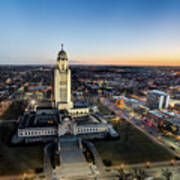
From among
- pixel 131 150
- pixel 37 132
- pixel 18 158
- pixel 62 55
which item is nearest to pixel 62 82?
pixel 62 55

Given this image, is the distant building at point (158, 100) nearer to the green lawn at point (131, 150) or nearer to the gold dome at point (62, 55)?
the green lawn at point (131, 150)

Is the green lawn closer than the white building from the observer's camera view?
Yes

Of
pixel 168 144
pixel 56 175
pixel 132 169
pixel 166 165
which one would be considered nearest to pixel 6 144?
pixel 56 175

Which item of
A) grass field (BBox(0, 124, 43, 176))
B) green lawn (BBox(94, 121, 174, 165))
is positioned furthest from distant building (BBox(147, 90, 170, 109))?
grass field (BBox(0, 124, 43, 176))

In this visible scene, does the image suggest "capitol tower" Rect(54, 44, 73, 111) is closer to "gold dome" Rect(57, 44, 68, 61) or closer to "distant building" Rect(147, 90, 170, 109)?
"gold dome" Rect(57, 44, 68, 61)

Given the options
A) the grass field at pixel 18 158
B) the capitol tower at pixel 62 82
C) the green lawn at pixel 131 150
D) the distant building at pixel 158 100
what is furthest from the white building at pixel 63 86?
the distant building at pixel 158 100

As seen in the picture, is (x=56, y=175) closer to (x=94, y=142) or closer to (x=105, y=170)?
(x=105, y=170)
